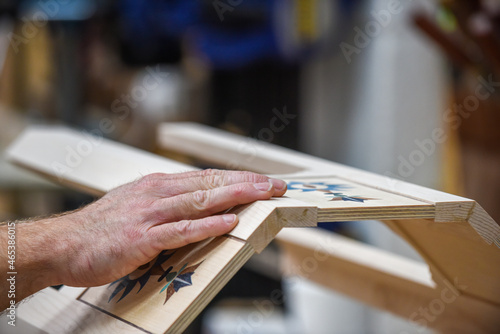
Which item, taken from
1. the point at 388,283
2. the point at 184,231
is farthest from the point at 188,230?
the point at 388,283

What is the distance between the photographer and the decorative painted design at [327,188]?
82cm

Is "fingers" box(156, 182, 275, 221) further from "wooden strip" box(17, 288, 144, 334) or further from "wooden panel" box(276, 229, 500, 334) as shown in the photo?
"wooden panel" box(276, 229, 500, 334)

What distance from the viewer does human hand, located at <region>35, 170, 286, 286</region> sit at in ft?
2.47

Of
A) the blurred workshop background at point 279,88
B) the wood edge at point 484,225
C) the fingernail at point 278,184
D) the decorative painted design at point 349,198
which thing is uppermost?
the wood edge at point 484,225

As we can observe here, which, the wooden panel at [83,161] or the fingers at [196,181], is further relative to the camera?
the wooden panel at [83,161]

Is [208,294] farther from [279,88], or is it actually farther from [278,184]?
[279,88]

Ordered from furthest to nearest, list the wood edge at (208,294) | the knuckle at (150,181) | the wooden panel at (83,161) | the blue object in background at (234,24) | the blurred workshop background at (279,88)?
the blue object in background at (234,24)
the blurred workshop background at (279,88)
the wooden panel at (83,161)
the knuckle at (150,181)
the wood edge at (208,294)

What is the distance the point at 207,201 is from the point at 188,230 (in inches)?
1.7

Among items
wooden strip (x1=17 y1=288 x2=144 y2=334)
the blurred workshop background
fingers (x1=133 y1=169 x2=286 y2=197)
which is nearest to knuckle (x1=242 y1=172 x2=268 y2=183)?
fingers (x1=133 y1=169 x2=286 y2=197)

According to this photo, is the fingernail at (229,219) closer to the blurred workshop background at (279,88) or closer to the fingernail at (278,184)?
the fingernail at (278,184)

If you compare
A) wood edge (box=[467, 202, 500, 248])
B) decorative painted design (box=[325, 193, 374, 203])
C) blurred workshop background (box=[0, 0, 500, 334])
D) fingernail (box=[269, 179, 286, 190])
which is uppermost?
wood edge (box=[467, 202, 500, 248])

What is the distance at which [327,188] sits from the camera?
914mm

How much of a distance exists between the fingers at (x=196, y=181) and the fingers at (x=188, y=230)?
58mm

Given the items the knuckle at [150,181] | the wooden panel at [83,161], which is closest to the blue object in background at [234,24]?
the wooden panel at [83,161]
